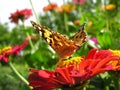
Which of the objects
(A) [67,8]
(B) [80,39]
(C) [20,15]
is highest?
(B) [80,39]

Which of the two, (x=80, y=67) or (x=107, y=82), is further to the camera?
(x=107, y=82)

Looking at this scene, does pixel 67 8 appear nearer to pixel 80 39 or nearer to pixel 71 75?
pixel 80 39

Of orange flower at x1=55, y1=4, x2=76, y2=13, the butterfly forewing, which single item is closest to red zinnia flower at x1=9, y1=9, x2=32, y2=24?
orange flower at x1=55, y1=4, x2=76, y2=13

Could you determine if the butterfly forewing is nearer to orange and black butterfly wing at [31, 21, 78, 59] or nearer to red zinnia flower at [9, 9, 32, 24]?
orange and black butterfly wing at [31, 21, 78, 59]

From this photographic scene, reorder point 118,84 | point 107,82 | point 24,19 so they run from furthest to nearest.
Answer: point 24,19 < point 107,82 < point 118,84

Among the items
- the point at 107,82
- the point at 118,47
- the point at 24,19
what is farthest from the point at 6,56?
the point at 24,19

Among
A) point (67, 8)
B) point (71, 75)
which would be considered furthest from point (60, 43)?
point (67, 8)

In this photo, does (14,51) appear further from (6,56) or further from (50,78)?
(50,78)

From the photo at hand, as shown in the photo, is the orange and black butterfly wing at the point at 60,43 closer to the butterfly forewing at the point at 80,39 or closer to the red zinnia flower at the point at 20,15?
the butterfly forewing at the point at 80,39
